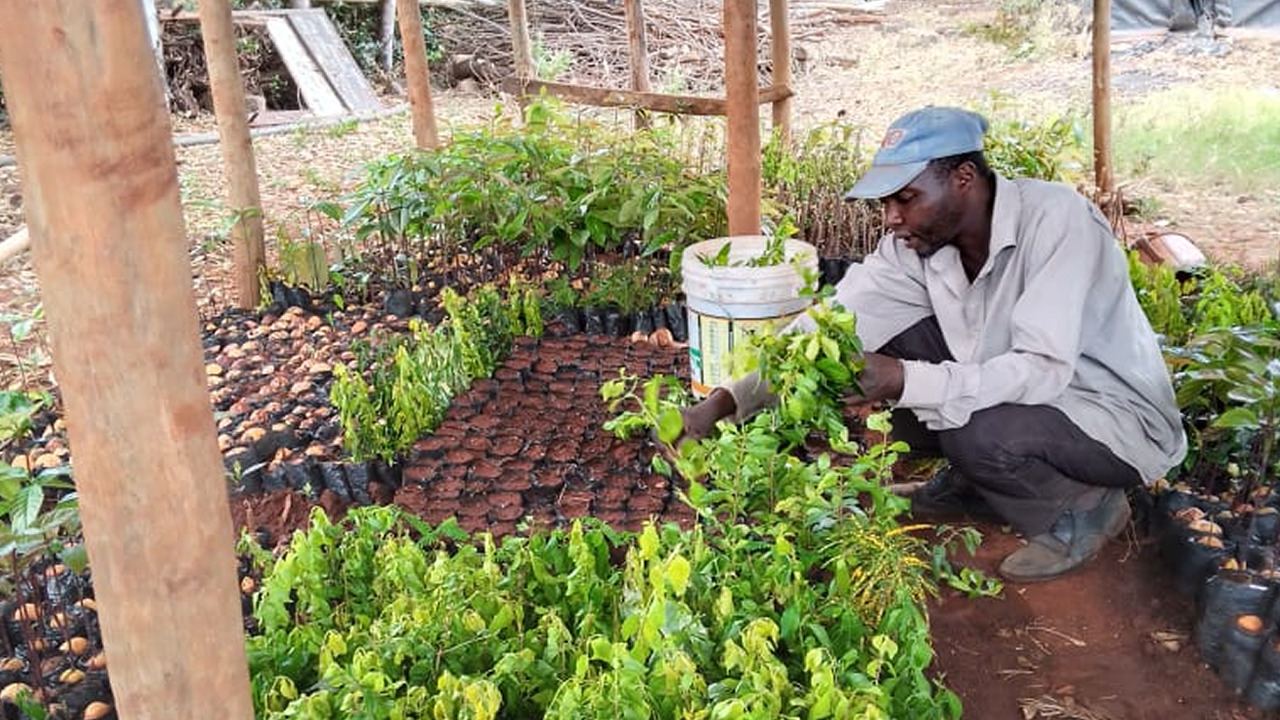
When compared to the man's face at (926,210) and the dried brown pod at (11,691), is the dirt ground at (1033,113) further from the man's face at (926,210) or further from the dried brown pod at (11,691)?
the dried brown pod at (11,691)

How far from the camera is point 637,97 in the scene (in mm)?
4930

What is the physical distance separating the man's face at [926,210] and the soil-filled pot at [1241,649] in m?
1.04

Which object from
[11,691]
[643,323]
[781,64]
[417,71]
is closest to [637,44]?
[781,64]

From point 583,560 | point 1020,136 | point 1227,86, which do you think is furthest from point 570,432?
point 1227,86

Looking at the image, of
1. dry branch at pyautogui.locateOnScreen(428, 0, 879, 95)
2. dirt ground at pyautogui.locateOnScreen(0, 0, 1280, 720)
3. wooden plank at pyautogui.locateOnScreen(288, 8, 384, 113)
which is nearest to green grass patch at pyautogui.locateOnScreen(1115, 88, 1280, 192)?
dirt ground at pyautogui.locateOnScreen(0, 0, 1280, 720)

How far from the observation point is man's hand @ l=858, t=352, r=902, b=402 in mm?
2408

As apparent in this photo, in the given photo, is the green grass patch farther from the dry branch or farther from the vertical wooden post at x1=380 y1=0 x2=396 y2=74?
the vertical wooden post at x1=380 y1=0 x2=396 y2=74

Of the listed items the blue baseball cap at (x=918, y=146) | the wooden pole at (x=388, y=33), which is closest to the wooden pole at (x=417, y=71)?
the blue baseball cap at (x=918, y=146)

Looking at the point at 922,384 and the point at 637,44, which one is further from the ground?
the point at 637,44

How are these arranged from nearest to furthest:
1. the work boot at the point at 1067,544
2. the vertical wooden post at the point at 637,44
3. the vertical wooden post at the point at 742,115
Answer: the work boot at the point at 1067,544
the vertical wooden post at the point at 742,115
the vertical wooden post at the point at 637,44

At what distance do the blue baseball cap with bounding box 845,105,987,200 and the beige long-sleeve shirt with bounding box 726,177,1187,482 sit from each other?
227mm

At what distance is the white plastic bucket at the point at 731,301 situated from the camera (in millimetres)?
3010

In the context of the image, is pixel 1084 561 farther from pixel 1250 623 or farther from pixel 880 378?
pixel 880 378

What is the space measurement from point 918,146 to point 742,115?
1000mm
